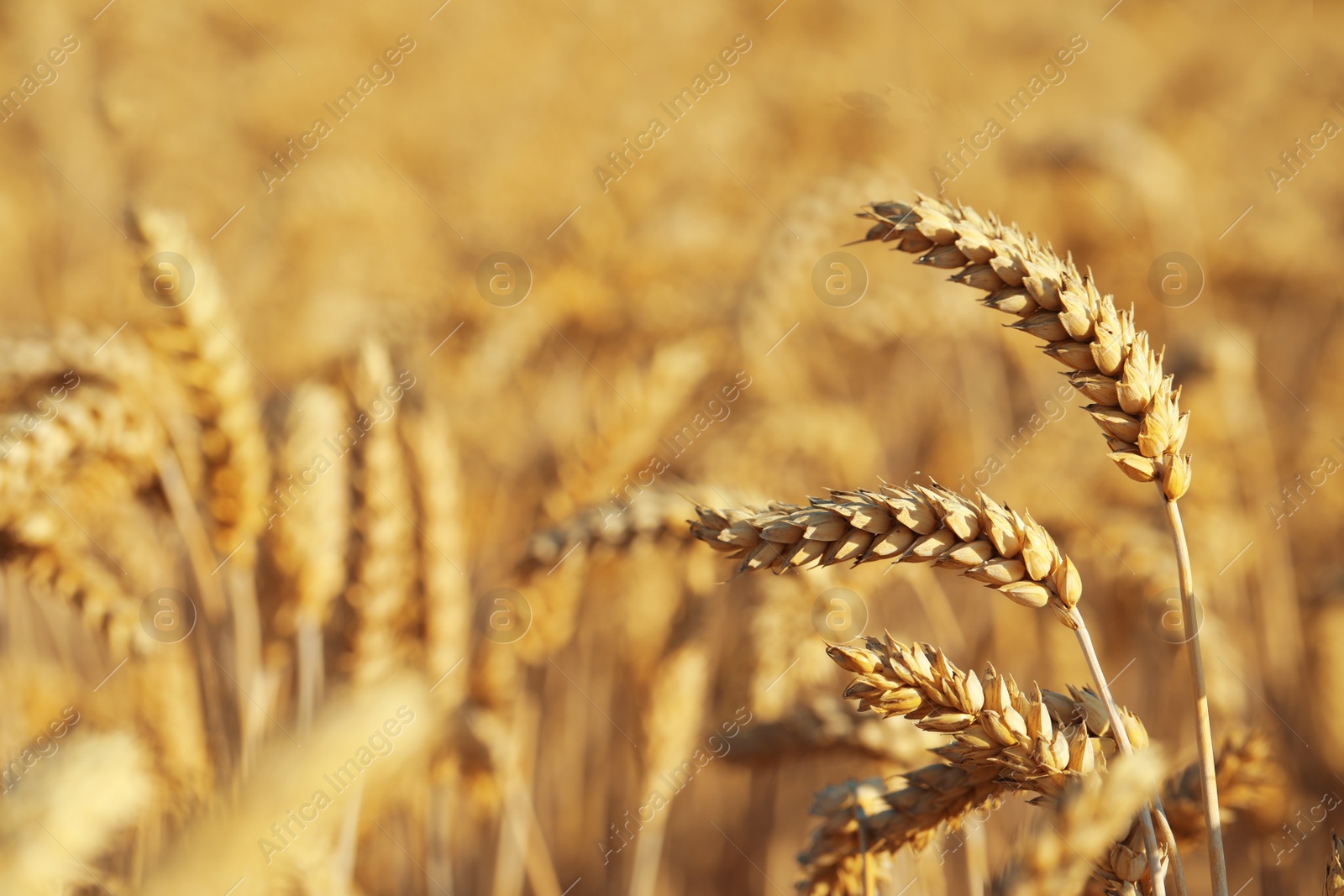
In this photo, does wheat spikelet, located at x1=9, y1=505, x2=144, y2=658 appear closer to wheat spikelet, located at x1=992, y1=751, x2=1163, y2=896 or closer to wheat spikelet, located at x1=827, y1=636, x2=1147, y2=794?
wheat spikelet, located at x1=827, y1=636, x2=1147, y2=794

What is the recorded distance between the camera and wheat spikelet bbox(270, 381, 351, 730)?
1.31 m

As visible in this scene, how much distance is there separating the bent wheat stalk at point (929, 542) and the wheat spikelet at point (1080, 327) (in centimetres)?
9

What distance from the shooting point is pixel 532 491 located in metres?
2.23

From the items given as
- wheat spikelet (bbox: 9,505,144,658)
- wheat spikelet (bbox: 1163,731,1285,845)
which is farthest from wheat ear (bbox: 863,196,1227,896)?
wheat spikelet (bbox: 9,505,144,658)

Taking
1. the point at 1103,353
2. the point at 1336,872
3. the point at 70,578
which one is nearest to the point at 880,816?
the point at 1336,872

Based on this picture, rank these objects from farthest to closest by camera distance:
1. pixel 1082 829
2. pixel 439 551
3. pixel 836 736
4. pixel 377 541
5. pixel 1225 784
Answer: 1. pixel 439 551
2. pixel 377 541
3. pixel 836 736
4. pixel 1225 784
5. pixel 1082 829

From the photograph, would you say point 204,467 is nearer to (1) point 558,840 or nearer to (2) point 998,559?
(2) point 998,559

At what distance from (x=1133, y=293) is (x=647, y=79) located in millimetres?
7160

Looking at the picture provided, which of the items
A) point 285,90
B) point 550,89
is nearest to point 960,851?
point 285,90

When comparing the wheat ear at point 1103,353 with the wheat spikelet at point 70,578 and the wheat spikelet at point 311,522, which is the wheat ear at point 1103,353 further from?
the wheat spikelet at point 70,578

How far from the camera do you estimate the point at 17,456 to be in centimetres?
105

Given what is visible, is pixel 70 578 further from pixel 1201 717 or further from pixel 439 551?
pixel 1201 717

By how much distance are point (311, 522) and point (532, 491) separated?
917mm

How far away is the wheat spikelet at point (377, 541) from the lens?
1376 mm
